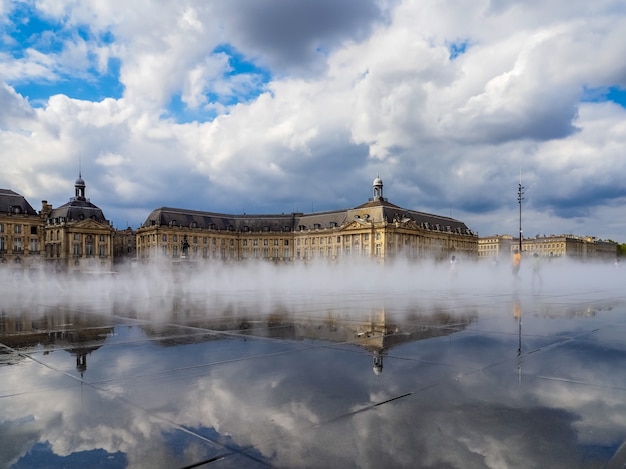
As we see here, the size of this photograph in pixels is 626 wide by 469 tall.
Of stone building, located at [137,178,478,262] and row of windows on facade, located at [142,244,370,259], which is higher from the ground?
stone building, located at [137,178,478,262]

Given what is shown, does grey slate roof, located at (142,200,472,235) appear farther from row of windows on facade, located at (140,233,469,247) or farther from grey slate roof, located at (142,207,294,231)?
row of windows on facade, located at (140,233,469,247)

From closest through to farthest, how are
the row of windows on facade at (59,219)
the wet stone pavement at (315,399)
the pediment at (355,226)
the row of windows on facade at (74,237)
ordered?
the wet stone pavement at (315,399)
the row of windows on facade at (74,237)
the row of windows on facade at (59,219)
the pediment at (355,226)

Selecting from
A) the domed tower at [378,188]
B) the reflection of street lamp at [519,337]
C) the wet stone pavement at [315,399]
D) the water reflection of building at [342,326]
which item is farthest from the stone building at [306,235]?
the wet stone pavement at [315,399]

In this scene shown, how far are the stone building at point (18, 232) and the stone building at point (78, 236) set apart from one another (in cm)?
827

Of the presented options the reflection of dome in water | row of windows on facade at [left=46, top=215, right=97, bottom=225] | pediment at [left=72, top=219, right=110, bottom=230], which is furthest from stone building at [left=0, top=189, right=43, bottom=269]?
the reflection of dome in water

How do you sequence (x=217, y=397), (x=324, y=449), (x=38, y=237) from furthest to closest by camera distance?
(x=38, y=237), (x=217, y=397), (x=324, y=449)

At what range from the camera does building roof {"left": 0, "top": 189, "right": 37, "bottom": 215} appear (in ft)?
348

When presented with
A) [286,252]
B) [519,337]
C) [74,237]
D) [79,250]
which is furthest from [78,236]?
[519,337]

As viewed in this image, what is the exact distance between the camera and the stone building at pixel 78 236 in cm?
12006

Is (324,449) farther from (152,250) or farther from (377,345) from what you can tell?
(152,250)

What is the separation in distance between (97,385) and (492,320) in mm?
9238

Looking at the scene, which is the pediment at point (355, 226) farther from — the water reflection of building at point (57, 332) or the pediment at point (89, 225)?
the water reflection of building at point (57, 332)

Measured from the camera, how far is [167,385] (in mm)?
5863

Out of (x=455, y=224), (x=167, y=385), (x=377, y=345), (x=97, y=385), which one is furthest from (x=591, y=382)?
(x=455, y=224)
